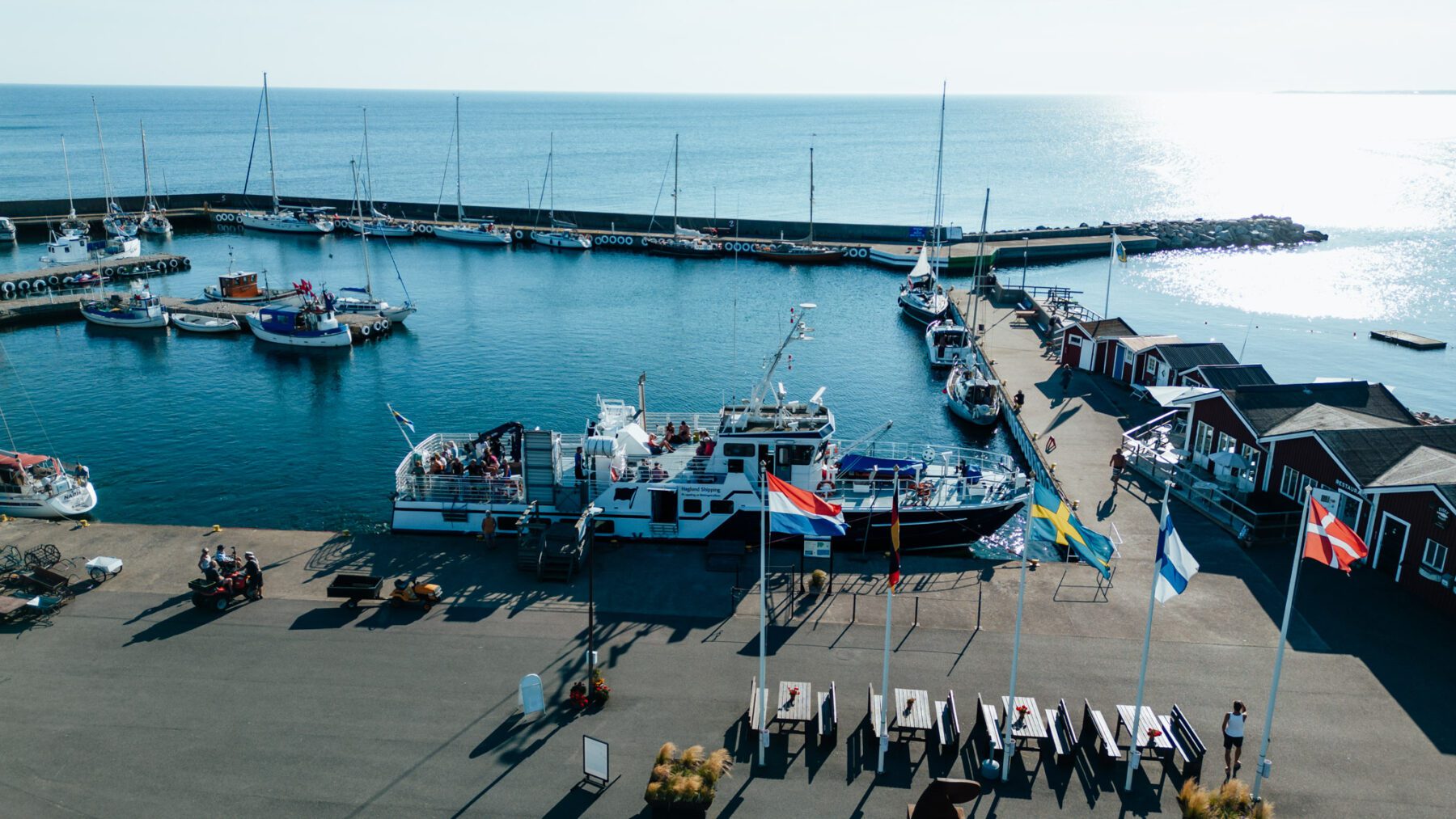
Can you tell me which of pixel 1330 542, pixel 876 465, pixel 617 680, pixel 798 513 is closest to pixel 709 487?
pixel 876 465

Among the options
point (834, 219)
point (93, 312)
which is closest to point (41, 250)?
point (93, 312)

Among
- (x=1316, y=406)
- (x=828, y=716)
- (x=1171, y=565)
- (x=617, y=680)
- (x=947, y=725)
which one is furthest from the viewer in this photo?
(x=1316, y=406)

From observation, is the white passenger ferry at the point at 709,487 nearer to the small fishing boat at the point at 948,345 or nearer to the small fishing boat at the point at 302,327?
the small fishing boat at the point at 948,345

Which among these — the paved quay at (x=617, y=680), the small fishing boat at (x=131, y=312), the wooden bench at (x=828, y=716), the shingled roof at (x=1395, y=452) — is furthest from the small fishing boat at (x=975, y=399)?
the small fishing boat at (x=131, y=312)

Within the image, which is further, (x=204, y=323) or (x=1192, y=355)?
(x=204, y=323)

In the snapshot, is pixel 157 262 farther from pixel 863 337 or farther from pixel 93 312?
pixel 863 337

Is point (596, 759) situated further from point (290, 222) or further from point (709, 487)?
point (290, 222)

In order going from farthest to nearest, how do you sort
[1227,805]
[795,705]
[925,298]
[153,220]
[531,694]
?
[153,220] < [925,298] < [531,694] < [795,705] < [1227,805]

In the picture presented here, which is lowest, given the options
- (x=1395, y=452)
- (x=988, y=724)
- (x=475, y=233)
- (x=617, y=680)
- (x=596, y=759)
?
(x=617, y=680)
